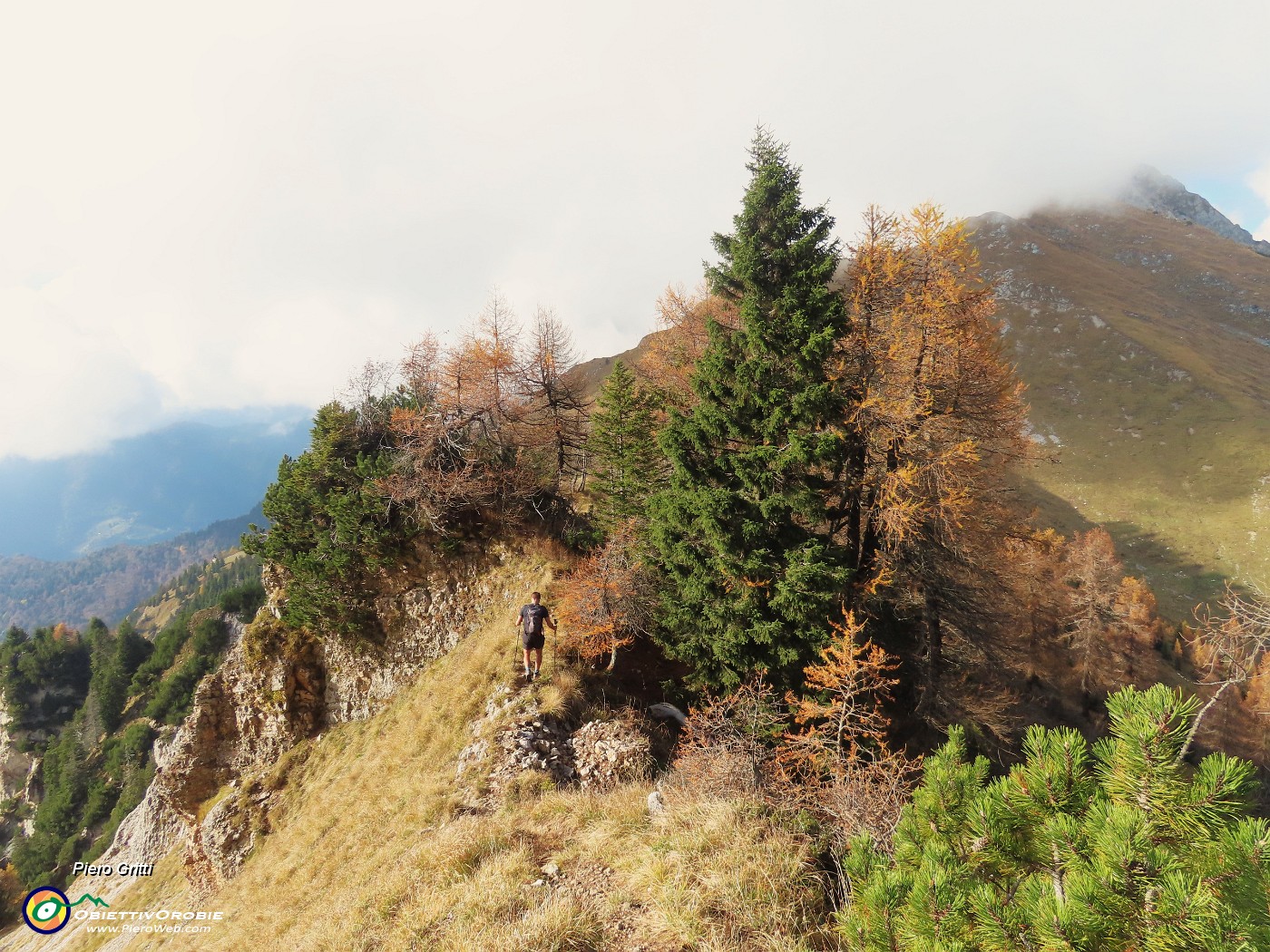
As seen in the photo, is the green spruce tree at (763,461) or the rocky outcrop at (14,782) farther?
the rocky outcrop at (14,782)

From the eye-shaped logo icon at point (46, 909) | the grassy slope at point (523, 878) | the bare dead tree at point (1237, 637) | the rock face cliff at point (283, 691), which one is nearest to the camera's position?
the grassy slope at point (523, 878)

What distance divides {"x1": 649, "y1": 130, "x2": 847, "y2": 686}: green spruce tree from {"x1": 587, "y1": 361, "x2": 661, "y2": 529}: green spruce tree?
9.84ft

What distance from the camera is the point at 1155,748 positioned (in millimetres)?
2848

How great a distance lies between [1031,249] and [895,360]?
806 feet

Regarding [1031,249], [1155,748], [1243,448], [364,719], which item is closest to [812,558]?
[1155,748]

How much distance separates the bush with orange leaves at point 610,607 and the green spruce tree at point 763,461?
1.00 m

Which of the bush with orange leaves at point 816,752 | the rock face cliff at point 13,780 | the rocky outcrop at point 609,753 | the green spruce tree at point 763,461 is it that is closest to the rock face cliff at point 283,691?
the rocky outcrop at point 609,753

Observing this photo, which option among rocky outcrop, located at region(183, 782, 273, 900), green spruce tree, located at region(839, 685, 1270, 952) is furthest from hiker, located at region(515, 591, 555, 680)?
rocky outcrop, located at region(183, 782, 273, 900)

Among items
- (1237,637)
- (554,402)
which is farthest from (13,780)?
(1237,637)

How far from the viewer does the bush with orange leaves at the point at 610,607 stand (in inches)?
579

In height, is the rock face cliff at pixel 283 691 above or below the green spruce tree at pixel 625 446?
below

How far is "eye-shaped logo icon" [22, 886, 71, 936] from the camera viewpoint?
49.9 ft

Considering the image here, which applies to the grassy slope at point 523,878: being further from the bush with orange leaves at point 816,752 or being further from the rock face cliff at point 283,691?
the rock face cliff at point 283,691

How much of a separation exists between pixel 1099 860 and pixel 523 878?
6.45 metres
